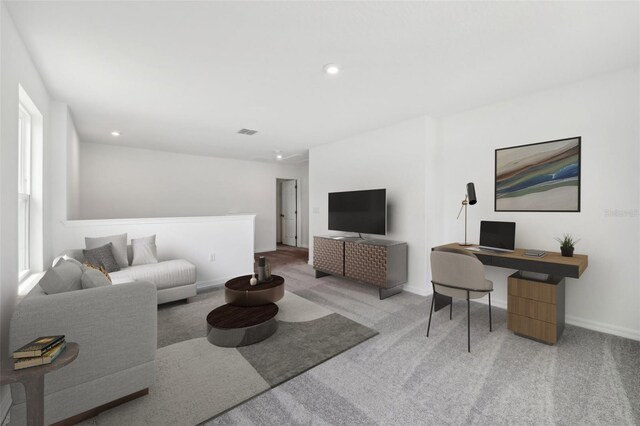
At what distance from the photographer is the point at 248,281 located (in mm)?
3135

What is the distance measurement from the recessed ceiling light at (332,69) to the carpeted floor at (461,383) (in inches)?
99.5

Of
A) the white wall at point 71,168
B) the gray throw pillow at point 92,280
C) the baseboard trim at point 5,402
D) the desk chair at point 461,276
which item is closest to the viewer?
the baseboard trim at point 5,402

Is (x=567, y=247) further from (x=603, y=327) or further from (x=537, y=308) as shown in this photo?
(x=603, y=327)

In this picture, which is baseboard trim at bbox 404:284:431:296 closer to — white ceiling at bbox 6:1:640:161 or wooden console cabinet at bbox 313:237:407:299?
wooden console cabinet at bbox 313:237:407:299

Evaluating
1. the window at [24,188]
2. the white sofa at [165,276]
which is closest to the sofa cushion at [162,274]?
the white sofa at [165,276]

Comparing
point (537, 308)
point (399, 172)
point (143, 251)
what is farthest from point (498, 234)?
point (143, 251)

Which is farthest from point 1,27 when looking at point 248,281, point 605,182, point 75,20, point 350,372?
point 605,182

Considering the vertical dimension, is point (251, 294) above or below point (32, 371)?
below

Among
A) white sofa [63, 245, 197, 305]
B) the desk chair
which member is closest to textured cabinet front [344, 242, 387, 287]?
the desk chair

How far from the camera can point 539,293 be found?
8.22 ft

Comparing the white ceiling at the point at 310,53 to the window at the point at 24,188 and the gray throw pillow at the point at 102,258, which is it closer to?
the window at the point at 24,188

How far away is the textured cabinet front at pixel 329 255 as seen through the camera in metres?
4.34

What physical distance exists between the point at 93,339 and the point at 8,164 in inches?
48.4

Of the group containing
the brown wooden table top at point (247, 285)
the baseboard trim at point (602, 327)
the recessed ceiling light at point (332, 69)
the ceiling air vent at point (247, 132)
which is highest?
the ceiling air vent at point (247, 132)
